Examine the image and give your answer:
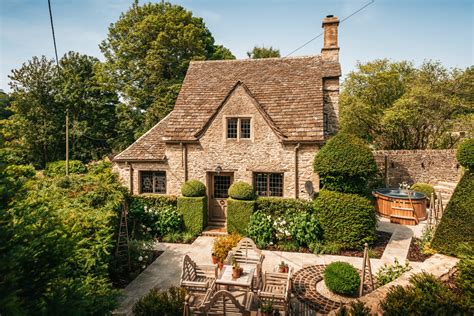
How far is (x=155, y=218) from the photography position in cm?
1415

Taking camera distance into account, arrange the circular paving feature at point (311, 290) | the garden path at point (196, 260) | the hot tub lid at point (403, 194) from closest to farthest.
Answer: the circular paving feature at point (311, 290), the garden path at point (196, 260), the hot tub lid at point (403, 194)

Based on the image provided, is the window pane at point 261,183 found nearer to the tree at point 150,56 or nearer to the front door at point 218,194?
the front door at point 218,194

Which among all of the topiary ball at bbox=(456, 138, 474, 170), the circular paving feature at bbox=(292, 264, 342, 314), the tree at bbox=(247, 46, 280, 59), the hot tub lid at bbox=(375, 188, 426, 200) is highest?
the tree at bbox=(247, 46, 280, 59)

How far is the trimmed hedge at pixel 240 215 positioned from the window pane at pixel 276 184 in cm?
172

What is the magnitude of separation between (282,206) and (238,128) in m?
4.78

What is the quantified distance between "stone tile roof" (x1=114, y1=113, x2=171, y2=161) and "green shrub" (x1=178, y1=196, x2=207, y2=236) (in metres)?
2.99

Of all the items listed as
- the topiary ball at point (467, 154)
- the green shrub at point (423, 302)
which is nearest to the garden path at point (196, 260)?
the green shrub at point (423, 302)

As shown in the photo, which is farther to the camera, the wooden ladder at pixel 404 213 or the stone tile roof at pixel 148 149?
the wooden ladder at pixel 404 213

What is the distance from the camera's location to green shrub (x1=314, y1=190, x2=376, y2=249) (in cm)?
1180

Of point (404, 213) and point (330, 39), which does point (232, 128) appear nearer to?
point (330, 39)

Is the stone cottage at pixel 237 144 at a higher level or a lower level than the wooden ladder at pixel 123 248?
higher

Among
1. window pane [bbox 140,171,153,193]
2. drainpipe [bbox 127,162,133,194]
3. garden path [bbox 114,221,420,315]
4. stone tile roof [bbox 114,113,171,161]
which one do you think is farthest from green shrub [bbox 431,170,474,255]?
drainpipe [bbox 127,162,133,194]

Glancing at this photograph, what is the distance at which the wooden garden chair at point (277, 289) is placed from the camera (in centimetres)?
702

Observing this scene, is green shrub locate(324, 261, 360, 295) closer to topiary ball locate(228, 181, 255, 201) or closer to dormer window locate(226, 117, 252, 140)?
topiary ball locate(228, 181, 255, 201)
